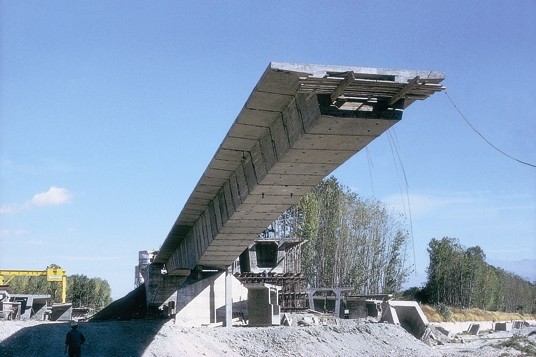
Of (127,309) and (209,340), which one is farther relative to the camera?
(127,309)

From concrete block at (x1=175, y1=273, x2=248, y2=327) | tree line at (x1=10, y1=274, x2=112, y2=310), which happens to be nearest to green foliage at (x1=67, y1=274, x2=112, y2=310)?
tree line at (x1=10, y1=274, x2=112, y2=310)

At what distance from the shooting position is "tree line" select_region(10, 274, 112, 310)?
5316 cm

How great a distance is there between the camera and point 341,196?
62594 millimetres

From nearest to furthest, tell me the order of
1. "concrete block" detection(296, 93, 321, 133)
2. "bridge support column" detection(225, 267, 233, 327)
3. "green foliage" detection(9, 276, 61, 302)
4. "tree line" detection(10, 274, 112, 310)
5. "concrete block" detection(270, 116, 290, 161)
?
"concrete block" detection(296, 93, 321, 133)
"concrete block" detection(270, 116, 290, 161)
"bridge support column" detection(225, 267, 233, 327)
"green foliage" detection(9, 276, 61, 302)
"tree line" detection(10, 274, 112, 310)

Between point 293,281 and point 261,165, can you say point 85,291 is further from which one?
point 261,165

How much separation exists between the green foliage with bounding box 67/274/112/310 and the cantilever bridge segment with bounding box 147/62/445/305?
46.6 m

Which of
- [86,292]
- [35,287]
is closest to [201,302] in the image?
[35,287]

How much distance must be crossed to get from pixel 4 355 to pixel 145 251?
23.5m

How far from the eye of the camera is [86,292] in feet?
202

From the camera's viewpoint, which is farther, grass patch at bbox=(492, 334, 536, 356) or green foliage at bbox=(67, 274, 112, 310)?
green foliage at bbox=(67, 274, 112, 310)

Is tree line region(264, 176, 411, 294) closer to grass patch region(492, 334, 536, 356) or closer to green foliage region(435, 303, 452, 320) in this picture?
green foliage region(435, 303, 452, 320)

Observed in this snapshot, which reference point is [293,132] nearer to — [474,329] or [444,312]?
[474,329]

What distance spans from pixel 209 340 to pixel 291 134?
11.7 meters

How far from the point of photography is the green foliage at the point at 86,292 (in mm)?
59812
